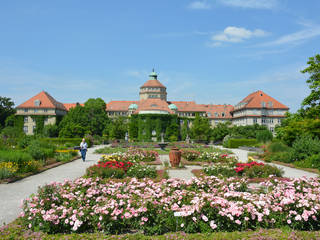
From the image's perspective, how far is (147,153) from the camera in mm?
20453

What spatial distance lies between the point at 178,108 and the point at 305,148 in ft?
190

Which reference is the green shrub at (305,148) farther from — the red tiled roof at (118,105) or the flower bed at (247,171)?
the red tiled roof at (118,105)

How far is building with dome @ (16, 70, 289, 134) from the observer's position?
64.9 metres

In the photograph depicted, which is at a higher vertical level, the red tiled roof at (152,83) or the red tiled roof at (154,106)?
the red tiled roof at (152,83)

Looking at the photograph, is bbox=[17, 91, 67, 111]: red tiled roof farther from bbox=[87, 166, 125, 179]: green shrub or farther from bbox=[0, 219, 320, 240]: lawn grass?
bbox=[0, 219, 320, 240]: lawn grass

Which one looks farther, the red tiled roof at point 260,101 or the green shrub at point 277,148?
the red tiled roof at point 260,101

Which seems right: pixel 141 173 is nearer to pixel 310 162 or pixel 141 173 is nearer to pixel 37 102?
pixel 310 162

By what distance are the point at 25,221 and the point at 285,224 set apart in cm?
572

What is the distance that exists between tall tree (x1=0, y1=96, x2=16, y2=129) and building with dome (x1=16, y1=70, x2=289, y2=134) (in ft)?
27.9

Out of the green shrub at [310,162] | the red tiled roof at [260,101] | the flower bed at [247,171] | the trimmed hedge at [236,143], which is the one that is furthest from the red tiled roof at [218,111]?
the flower bed at [247,171]

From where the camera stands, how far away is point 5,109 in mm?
72062

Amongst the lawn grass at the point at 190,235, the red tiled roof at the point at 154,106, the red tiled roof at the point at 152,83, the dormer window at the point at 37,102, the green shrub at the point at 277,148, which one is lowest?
the lawn grass at the point at 190,235

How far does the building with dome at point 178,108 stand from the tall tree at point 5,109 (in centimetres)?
850

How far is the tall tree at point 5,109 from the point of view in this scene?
70625mm
